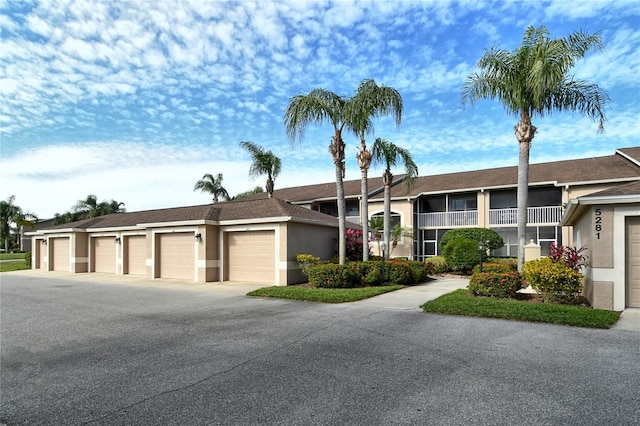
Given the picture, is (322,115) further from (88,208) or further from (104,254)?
(88,208)

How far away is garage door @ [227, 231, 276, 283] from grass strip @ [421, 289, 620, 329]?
7.77m

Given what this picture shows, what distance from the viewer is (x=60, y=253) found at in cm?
2575

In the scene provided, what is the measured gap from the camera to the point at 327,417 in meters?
3.76

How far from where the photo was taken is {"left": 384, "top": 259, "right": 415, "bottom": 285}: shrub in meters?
14.9

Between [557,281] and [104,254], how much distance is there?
79.2ft

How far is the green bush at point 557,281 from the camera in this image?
964cm

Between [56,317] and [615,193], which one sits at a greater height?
[615,193]

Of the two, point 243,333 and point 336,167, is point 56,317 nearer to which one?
point 243,333

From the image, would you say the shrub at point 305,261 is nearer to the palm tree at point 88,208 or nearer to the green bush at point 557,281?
the green bush at point 557,281

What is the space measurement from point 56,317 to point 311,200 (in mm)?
20119

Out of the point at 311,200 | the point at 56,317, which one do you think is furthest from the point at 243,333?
the point at 311,200

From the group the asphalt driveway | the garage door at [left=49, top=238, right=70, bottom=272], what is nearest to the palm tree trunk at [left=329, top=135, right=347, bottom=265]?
the asphalt driveway

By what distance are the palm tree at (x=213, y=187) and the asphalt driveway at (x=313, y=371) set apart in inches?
1074

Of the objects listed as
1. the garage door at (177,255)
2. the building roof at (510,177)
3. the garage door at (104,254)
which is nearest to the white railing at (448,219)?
the building roof at (510,177)
